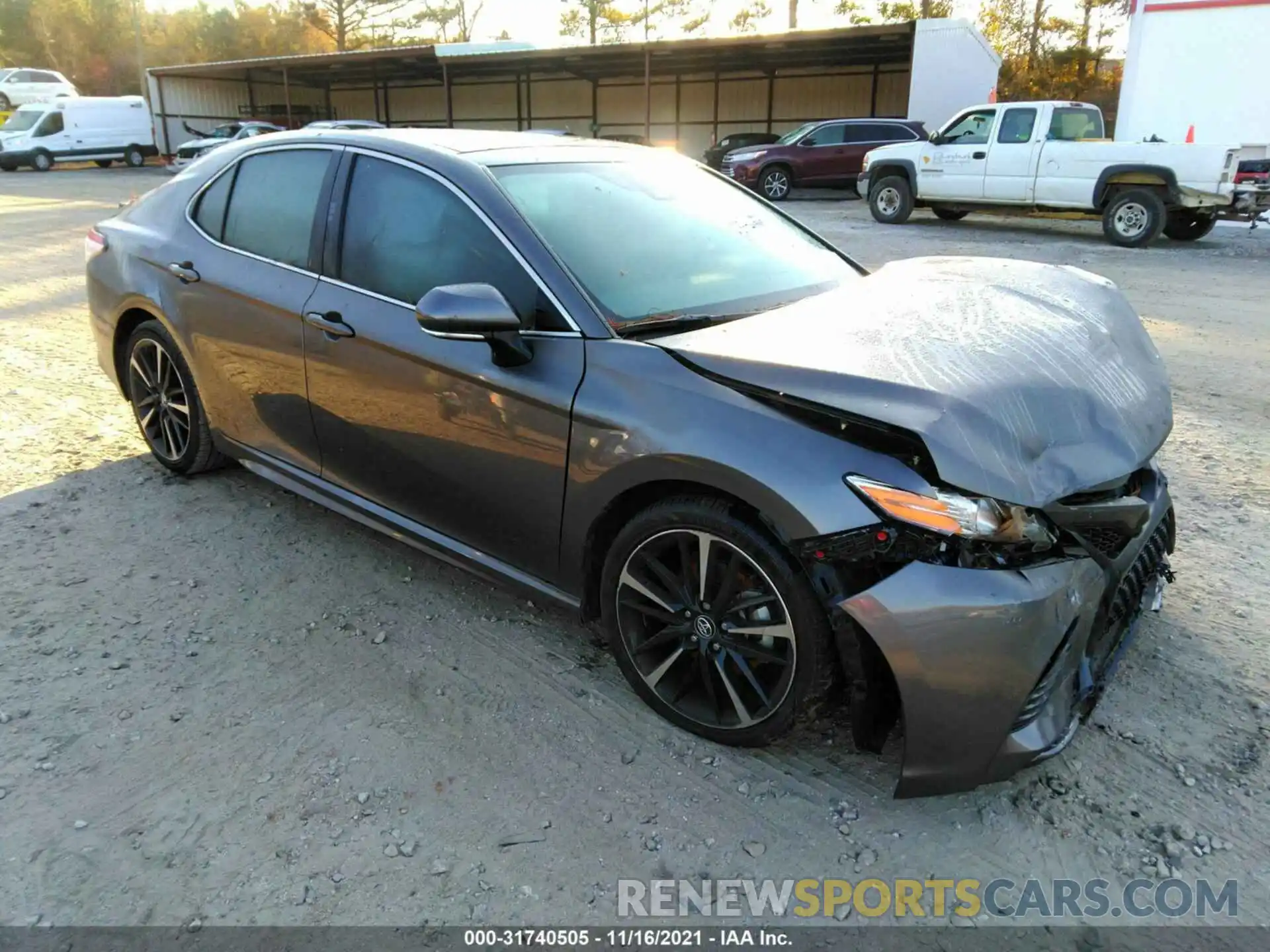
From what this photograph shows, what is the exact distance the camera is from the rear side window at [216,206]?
3.98 metres

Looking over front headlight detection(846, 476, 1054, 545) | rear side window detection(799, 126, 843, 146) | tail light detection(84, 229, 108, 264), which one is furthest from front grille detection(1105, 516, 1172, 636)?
rear side window detection(799, 126, 843, 146)

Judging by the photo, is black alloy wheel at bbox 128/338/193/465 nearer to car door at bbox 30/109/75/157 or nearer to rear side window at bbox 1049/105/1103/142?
rear side window at bbox 1049/105/1103/142

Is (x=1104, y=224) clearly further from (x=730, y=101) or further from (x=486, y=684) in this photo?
(x=730, y=101)

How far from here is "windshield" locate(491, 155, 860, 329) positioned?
2947 millimetres

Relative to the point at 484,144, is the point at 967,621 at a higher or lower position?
lower

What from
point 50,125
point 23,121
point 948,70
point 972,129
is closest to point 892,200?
point 972,129

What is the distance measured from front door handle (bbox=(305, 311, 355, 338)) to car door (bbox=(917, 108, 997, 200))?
1373 centimetres

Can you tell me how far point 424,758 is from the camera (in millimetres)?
2637

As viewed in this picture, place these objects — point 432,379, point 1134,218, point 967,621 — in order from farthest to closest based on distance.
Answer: point 1134,218 → point 432,379 → point 967,621

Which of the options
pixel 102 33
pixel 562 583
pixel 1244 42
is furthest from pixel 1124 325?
pixel 102 33

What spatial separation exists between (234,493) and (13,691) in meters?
1.66

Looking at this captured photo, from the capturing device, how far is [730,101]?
108ft

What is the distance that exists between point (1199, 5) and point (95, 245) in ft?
69.0

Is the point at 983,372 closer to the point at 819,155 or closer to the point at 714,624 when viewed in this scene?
the point at 714,624
